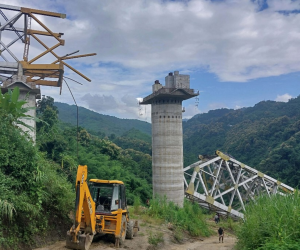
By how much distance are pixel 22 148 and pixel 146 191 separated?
67.9ft

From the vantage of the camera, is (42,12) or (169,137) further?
(169,137)

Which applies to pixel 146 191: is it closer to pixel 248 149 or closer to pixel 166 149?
pixel 166 149

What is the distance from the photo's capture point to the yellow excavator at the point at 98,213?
8.16m

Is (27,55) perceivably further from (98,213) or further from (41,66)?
(98,213)

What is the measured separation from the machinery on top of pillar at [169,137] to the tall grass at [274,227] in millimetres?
15302

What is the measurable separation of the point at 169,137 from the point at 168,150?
1.13 m

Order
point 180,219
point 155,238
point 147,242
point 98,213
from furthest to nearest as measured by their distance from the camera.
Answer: point 180,219 → point 155,238 → point 147,242 → point 98,213

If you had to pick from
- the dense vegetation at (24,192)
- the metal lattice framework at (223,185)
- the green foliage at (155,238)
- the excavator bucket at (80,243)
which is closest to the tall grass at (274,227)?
the green foliage at (155,238)

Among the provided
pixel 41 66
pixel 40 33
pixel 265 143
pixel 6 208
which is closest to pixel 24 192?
pixel 6 208

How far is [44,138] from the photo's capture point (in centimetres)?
2189

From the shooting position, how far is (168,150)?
81.9 ft

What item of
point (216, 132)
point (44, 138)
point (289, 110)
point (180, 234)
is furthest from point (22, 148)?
point (289, 110)

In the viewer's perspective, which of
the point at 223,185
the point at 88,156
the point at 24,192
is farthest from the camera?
the point at 88,156

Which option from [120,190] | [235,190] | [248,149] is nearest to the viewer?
[120,190]
